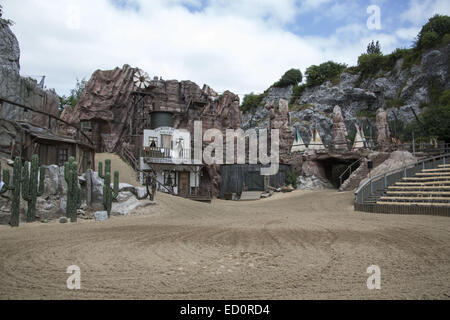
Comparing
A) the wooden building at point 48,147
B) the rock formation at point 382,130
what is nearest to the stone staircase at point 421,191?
the rock formation at point 382,130

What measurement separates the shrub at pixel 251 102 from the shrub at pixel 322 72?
1231cm

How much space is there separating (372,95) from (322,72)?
14548 millimetres

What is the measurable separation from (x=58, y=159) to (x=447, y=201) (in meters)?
20.2

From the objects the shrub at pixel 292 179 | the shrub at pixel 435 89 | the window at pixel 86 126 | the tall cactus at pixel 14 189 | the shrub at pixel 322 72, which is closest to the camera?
the tall cactus at pixel 14 189

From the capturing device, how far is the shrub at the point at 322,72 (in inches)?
2564

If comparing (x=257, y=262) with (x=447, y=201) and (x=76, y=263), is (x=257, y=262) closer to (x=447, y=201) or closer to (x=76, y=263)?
(x=76, y=263)

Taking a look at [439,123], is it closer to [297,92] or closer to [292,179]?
[292,179]

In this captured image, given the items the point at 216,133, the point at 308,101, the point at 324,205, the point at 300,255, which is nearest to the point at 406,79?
the point at 308,101

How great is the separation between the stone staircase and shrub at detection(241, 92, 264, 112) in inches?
2235

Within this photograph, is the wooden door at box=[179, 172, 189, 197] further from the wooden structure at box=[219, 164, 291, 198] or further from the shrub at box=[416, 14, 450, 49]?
the shrub at box=[416, 14, 450, 49]

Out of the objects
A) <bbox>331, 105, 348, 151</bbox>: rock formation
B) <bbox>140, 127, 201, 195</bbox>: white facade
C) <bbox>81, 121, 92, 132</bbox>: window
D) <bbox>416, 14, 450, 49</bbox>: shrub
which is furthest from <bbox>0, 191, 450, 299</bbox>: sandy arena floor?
<bbox>416, 14, 450, 49</bbox>: shrub

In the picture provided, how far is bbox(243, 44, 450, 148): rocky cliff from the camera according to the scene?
4794 cm

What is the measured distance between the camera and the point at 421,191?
1612cm

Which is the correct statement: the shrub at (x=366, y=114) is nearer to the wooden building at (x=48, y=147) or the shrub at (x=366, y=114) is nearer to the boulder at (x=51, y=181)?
the wooden building at (x=48, y=147)
